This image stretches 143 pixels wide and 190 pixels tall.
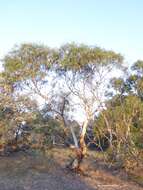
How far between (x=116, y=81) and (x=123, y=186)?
8269 millimetres

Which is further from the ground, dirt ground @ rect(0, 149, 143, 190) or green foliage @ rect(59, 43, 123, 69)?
green foliage @ rect(59, 43, 123, 69)

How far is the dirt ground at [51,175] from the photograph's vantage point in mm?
13462

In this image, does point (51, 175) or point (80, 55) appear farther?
point (80, 55)

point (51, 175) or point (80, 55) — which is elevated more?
point (80, 55)

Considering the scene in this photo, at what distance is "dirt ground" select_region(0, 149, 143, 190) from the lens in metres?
13.5

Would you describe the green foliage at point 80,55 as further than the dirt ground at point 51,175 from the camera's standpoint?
Yes

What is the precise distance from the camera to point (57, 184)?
13.8 meters

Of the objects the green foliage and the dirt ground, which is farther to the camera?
the green foliage

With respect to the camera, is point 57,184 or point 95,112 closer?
point 57,184

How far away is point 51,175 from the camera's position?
15.6 metres

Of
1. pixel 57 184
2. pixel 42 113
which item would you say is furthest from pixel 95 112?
pixel 57 184

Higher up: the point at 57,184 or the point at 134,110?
the point at 134,110

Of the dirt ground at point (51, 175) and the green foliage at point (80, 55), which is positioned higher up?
the green foliage at point (80, 55)

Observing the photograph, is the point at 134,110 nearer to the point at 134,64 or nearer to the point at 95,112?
the point at 95,112
